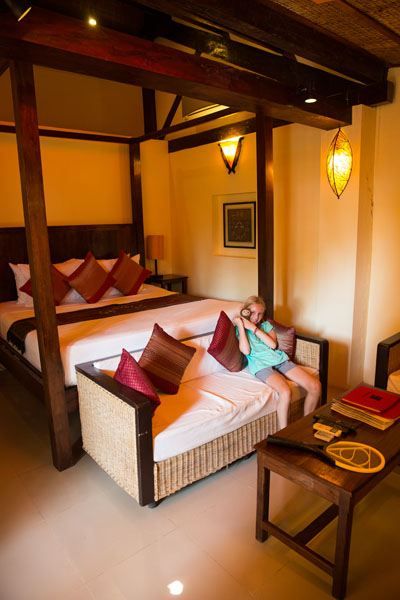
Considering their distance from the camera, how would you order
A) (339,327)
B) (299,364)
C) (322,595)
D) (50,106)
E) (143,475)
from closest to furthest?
1. (322,595)
2. (143,475)
3. (299,364)
4. (339,327)
5. (50,106)

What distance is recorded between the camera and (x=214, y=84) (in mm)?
2359

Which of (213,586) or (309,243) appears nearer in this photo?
(213,586)

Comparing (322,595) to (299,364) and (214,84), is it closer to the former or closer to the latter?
(299,364)

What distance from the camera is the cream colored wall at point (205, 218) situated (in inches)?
182

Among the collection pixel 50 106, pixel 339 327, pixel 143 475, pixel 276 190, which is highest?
pixel 50 106

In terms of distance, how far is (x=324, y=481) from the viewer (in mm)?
1701

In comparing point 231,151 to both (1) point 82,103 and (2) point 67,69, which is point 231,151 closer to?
(1) point 82,103

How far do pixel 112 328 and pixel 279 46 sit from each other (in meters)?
2.17

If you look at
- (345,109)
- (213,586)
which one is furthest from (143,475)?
(345,109)

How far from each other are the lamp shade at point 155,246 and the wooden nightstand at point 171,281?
272 mm

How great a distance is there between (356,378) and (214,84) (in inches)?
108

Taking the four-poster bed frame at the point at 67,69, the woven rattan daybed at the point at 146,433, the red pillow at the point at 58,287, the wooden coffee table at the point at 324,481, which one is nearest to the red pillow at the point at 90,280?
the red pillow at the point at 58,287

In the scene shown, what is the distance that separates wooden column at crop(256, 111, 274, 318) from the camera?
3244 mm

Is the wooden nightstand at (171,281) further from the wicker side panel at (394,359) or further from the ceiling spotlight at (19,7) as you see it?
the ceiling spotlight at (19,7)
